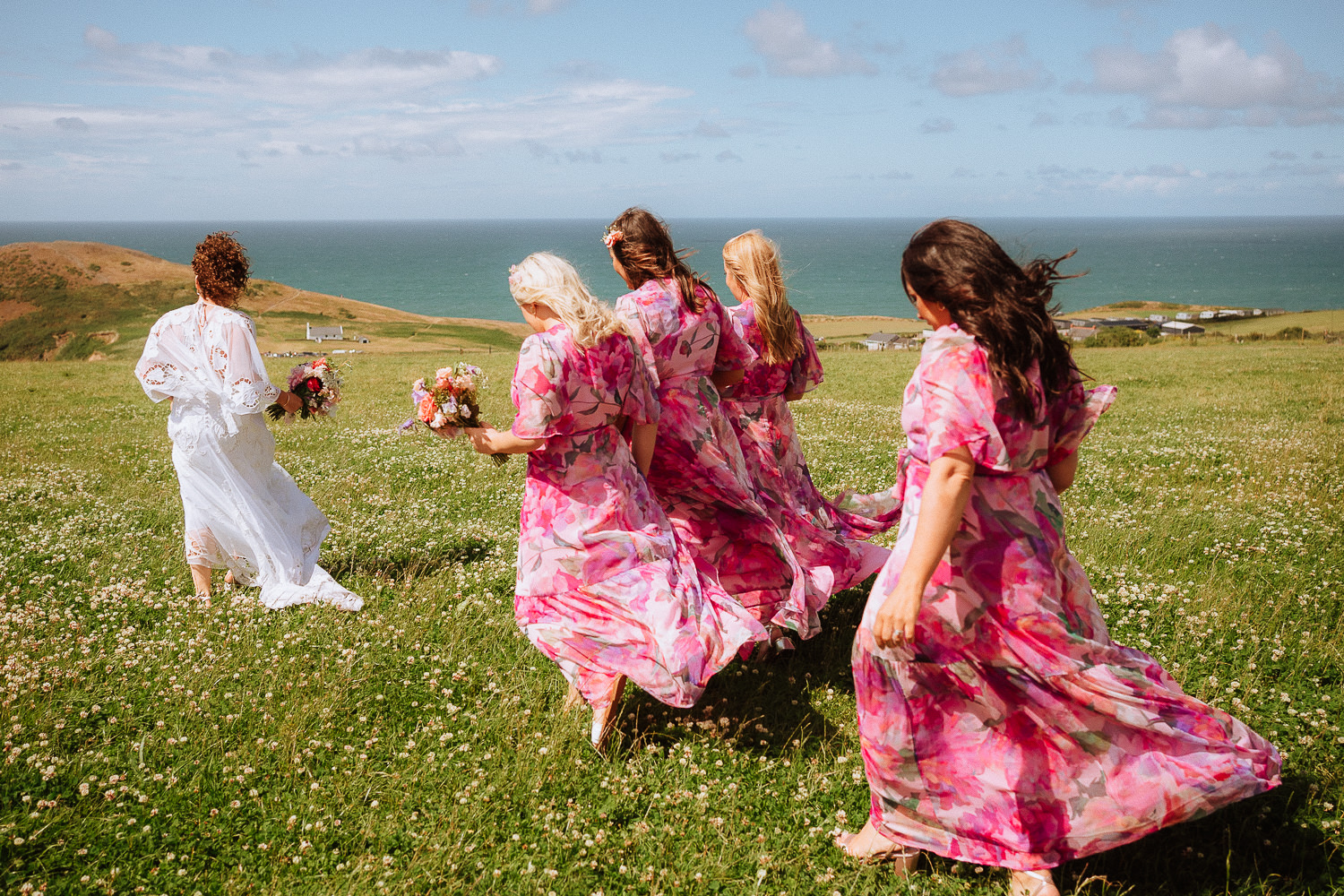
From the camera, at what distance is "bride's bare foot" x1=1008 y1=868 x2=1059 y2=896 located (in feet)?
13.5

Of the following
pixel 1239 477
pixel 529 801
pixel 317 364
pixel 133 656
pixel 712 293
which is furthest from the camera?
pixel 1239 477

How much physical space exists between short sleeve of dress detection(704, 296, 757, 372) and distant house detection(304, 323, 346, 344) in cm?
4811

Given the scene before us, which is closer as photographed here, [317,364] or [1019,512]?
[1019,512]

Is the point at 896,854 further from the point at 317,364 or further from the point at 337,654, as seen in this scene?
the point at 317,364

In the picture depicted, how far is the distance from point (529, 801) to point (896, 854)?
2.03m

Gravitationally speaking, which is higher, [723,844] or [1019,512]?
[1019,512]

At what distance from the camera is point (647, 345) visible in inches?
259

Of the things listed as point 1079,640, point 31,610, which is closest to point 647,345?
point 1079,640

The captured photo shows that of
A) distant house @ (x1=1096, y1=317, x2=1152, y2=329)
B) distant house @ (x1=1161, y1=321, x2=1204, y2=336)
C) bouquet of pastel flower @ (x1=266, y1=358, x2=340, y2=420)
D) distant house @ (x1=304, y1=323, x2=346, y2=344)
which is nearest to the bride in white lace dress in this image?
bouquet of pastel flower @ (x1=266, y1=358, x2=340, y2=420)

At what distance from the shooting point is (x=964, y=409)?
3748 millimetres

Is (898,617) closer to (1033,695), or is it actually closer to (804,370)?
(1033,695)

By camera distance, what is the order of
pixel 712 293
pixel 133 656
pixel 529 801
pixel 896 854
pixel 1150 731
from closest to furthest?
1. pixel 1150 731
2. pixel 896 854
3. pixel 529 801
4. pixel 133 656
5. pixel 712 293

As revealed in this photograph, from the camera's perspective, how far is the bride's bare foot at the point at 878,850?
14.7ft

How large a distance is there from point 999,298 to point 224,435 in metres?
6.53
